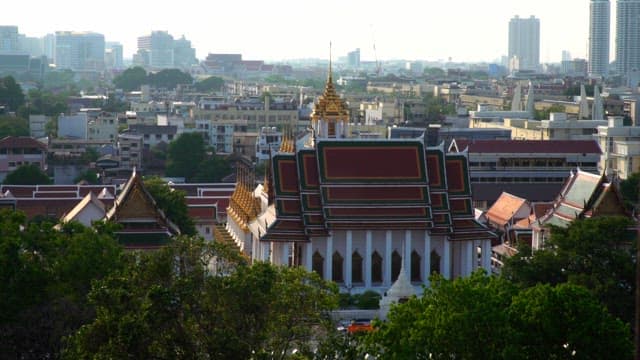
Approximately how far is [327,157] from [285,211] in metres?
2.23

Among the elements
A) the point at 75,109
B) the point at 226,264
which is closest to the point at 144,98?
the point at 75,109

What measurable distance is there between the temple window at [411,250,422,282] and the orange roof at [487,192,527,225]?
11.9m

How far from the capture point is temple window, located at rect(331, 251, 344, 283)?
5175 cm

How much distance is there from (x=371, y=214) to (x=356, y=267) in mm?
1814

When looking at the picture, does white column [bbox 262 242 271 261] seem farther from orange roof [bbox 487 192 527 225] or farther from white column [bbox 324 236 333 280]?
orange roof [bbox 487 192 527 225]

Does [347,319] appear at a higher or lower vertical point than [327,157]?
lower

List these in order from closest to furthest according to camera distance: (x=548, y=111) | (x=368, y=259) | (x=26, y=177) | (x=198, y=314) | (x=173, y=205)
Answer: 1. (x=198, y=314)
2. (x=368, y=259)
3. (x=173, y=205)
4. (x=26, y=177)
5. (x=548, y=111)

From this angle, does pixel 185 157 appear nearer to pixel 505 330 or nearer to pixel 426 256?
pixel 426 256

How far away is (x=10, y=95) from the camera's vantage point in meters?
137

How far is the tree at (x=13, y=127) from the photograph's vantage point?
10704 centimetres

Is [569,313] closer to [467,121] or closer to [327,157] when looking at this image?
[327,157]

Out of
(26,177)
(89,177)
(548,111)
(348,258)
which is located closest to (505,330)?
(348,258)

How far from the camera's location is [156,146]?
345 feet

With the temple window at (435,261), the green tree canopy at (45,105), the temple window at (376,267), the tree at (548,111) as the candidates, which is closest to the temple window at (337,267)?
the temple window at (376,267)
